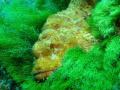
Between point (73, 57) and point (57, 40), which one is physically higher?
point (57, 40)

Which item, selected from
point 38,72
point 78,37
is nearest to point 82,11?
point 78,37

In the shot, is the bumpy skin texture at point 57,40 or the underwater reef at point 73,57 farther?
the bumpy skin texture at point 57,40

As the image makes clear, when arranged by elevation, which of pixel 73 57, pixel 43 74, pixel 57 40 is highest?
pixel 57 40

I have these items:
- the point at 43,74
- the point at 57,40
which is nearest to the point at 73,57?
the point at 57,40

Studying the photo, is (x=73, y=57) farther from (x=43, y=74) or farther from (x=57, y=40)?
(x=43, y=74)

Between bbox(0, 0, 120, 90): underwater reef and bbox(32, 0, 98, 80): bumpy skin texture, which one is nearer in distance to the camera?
bbox(0, 0, 120, 90): underwater reef
